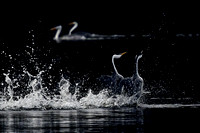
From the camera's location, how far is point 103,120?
15875 millimetres

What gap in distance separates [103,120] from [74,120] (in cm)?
56

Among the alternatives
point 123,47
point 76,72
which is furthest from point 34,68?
point 123,47

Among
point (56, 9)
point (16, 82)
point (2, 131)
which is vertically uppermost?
point (56, 9)

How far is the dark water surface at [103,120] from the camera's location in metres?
14.2

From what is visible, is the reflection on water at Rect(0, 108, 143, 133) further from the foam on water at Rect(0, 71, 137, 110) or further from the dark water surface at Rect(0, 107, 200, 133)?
the foam on water at Rect(0, 71, 137, 110)

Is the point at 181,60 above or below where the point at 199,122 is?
above

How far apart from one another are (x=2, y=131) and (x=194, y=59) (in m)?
28.8

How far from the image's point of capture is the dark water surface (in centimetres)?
1420

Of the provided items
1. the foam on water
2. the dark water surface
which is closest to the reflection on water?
the dark water surface

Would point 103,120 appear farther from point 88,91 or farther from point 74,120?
point 88,91

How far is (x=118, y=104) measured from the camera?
67.8ft

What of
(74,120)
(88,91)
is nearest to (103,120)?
(74,120)

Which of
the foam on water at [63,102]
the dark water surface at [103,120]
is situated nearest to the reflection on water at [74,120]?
the dark water surface at [103,120]

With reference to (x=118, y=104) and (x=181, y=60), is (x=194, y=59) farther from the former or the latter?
(x=118, y=104)
